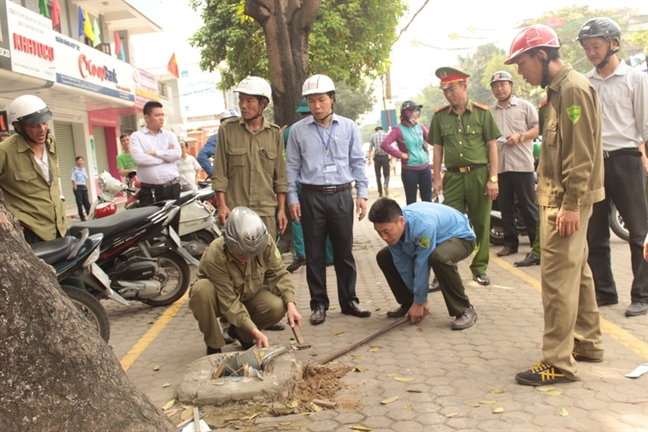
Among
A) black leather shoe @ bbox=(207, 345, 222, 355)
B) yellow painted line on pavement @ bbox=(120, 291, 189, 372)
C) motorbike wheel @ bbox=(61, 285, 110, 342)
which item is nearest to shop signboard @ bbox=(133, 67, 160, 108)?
yellow painted line on pavement @ bbox=(120, 291, 189, 372)

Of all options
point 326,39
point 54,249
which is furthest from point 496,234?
point 326,39

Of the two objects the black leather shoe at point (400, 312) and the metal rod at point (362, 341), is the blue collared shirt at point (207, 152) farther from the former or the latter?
the metal rod at point (362, 341)

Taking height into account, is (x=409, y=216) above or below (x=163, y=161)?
below

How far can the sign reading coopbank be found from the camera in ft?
51.6

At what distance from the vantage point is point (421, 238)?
460 cm

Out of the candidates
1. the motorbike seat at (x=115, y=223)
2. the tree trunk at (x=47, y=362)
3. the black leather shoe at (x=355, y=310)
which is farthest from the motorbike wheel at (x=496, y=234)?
the tree trunk at (x=47, y=362)

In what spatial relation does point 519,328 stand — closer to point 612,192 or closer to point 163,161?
point 612,192

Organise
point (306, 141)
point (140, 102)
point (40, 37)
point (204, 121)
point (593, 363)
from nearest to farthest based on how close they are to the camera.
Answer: point (593, 363) < point (306, 141) < point (40, 37) < point (140, 102) < point (204, 121)

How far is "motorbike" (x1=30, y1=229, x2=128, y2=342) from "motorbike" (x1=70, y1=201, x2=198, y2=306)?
52 cm

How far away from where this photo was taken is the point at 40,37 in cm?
1438

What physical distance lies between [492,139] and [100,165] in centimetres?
2014

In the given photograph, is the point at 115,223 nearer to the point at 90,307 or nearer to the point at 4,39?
the point at 90,307

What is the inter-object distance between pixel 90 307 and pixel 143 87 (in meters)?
19.9

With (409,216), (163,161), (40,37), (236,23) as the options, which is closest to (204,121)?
(236,23)
